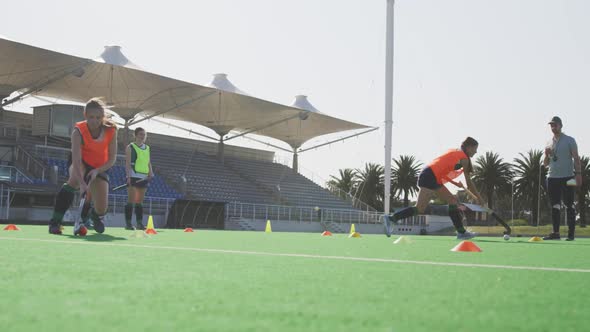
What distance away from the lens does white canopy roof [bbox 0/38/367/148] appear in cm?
2927

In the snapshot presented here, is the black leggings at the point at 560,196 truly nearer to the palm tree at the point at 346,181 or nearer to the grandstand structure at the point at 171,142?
the grandstand structure at the point at 171,142

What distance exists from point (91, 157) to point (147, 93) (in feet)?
91.4

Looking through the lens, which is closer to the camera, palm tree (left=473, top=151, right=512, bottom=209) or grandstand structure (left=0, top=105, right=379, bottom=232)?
grandstand structure (left=0, top=105, right=379, bottom=232)

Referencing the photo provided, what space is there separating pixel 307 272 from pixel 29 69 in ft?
97.0

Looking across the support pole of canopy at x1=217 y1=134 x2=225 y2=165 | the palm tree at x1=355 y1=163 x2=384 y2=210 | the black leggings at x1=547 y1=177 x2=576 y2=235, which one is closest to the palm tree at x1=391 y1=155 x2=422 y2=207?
the palm tree at x1=355 y1=163 x2=384 y2=210

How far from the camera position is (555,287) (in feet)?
9.41

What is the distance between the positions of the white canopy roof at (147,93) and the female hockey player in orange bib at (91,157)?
59.5 feet

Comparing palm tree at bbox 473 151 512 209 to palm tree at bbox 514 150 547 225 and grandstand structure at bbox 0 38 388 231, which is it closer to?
palm tree at bbox 514 150 547 225

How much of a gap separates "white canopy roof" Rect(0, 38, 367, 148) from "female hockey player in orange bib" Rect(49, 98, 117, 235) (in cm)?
1813

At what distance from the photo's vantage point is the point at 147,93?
3438 cm

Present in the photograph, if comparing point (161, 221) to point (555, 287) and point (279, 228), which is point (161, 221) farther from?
point (555, 287)

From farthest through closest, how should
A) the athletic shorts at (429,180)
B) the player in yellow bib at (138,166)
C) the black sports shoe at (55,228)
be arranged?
the player in yellow bib at (138,166) < the athletic shorts at (429,180) < the black sports shoe at (55,228)

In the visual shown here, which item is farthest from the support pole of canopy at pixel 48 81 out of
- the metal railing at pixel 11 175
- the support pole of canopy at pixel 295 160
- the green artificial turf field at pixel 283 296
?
the green artificial turf field at pixel 283 296

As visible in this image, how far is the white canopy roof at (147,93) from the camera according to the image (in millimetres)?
29266
